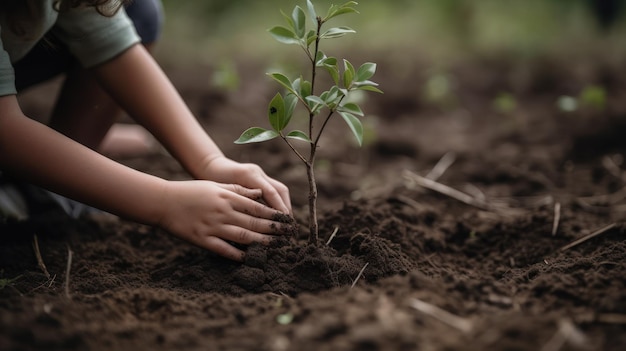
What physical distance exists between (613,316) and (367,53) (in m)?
3.23

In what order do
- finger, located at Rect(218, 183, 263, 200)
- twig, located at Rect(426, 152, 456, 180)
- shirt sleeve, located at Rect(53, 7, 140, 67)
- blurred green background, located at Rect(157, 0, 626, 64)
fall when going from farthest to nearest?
blurred green background, located at Rect(157, 0, 626, 64), twig, located at Rect(426, 152, 456, 180), shirt sleeve, located at Rect(53, 7, 140, 67), finger, located at Rect(218, 183, 263, 200)

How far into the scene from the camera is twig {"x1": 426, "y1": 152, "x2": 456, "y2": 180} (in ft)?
7.93

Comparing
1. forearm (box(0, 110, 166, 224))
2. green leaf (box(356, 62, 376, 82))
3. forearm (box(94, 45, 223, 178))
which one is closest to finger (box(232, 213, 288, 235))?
forearm (box(0, 110, 166, 224))

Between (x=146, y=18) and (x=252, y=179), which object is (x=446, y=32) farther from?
(x=252, y=179)

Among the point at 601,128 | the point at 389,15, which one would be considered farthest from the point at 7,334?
the point at 389,15

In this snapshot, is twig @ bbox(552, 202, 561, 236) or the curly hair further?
twig @ bbox(552, 202, 561, 236)

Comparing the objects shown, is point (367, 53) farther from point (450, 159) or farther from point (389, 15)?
point (450, 159)

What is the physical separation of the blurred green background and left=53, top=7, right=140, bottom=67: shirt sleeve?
222cm

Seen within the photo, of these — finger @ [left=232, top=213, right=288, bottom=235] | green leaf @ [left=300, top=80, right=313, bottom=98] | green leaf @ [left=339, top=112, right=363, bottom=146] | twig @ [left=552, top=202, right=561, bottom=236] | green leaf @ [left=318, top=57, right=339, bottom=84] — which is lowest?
twig @ [left=552, top=202, right=561, bottom=236]

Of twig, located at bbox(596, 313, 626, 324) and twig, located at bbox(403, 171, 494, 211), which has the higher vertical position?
twig, located at bbox(596, 313, 626, 324)

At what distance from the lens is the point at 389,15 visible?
4.80 m

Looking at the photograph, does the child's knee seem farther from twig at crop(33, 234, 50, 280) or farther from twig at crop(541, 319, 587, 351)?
twig at crop(541, 319, 587, 351)

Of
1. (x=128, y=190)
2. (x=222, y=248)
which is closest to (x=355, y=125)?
(x=222, y=248)

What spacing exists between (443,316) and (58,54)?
1526 millimetres
